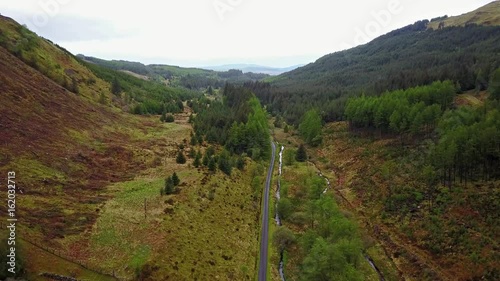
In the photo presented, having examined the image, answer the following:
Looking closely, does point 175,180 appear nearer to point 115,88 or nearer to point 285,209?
point 285,209

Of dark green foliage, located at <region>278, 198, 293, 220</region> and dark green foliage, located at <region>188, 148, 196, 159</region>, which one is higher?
dark green foliage, located at <region>188, 148, 196, 159</region>

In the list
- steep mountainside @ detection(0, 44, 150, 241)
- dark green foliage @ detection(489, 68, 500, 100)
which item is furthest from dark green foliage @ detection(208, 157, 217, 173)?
dark green foliage @ detection(489, 68, 500, 100)

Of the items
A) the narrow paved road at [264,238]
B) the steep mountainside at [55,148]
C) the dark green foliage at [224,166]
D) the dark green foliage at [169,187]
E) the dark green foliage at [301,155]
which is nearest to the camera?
the steep mountainside at [55,148]

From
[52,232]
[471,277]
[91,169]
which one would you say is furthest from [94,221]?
[471,277]

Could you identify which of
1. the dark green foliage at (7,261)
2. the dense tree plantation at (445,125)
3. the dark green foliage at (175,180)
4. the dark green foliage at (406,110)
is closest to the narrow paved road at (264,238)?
the dark green foliage at (175,180)

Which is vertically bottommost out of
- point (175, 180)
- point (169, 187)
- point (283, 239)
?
point (283, 239)

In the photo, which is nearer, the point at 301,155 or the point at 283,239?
the point at 283,239

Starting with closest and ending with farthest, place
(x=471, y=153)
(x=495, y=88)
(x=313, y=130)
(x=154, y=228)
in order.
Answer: (x=154, y=228)
(x=471, y=153)
(x=495, y=88)
(x=313, y=130)

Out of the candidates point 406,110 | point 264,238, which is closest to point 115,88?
point 264,238

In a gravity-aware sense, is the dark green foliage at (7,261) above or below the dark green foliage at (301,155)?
above

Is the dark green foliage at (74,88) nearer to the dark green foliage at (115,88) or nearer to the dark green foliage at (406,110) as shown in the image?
the dark green foliage at (115,88)

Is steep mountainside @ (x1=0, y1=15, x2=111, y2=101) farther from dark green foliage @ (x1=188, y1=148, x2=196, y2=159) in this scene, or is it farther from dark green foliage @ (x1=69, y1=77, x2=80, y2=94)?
dark green foliage @ (x1=188, y1=148, x2=196, y2=159)
